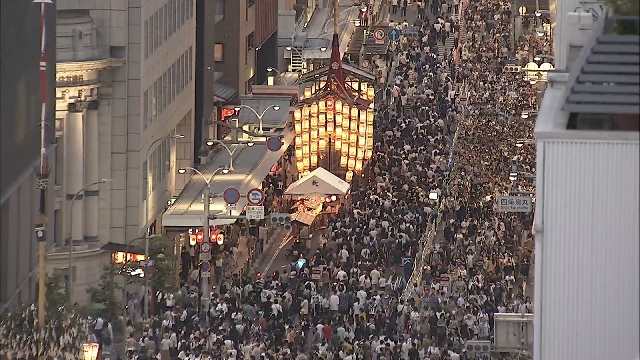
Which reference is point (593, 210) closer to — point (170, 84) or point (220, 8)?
point (170, 84)

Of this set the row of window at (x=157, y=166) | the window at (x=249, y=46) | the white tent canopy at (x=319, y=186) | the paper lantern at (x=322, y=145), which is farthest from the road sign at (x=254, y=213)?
the window at (x=249, y=46)

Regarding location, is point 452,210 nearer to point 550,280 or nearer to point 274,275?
point 274,275

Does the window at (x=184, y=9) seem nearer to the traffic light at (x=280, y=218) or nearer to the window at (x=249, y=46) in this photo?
the traffic light at (x=280, y=218)

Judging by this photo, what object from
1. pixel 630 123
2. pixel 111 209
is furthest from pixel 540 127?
pixel 111 209

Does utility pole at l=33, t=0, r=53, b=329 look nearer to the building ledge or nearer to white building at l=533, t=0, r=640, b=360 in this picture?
the building ledge

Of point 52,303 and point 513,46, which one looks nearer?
point 52,303

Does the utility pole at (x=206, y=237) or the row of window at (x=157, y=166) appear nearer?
the utility pole at (x=206, y=237)

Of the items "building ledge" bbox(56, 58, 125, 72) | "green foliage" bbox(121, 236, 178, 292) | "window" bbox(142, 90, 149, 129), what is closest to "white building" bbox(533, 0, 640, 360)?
"green foliage" bbox(121, 236, 178, 292)
